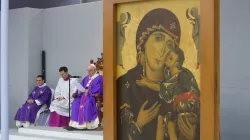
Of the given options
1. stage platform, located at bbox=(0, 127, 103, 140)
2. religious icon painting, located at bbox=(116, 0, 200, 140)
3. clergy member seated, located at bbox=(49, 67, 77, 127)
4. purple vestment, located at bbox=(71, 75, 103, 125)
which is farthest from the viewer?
clergy member seated, located at bbox=(49, 67, 77, 127)

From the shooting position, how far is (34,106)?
8.94 meters

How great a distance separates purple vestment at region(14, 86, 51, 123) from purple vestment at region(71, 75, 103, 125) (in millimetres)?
1382

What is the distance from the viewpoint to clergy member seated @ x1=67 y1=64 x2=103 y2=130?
764 centimetres

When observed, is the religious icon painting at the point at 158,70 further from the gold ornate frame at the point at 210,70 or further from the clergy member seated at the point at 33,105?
the clergy member seated at the point at 33,105

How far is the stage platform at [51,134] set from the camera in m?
7.24

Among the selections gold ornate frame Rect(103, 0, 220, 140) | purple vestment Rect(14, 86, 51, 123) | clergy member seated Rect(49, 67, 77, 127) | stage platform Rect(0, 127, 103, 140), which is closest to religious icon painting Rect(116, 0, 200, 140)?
gold ornate frame Rect(103, 0, 220, 140)

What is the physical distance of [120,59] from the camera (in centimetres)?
350

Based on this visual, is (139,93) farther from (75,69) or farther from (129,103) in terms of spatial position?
(75,69)

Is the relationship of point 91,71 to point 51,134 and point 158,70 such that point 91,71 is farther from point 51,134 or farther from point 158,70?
point 158,70

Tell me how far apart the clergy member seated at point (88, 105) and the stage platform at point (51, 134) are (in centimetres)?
22

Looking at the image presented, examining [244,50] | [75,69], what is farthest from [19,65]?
[244,50]

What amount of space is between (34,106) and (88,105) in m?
1.73

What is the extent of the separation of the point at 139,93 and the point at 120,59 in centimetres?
30

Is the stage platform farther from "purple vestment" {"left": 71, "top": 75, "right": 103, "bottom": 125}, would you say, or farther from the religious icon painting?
the religious icon painting
